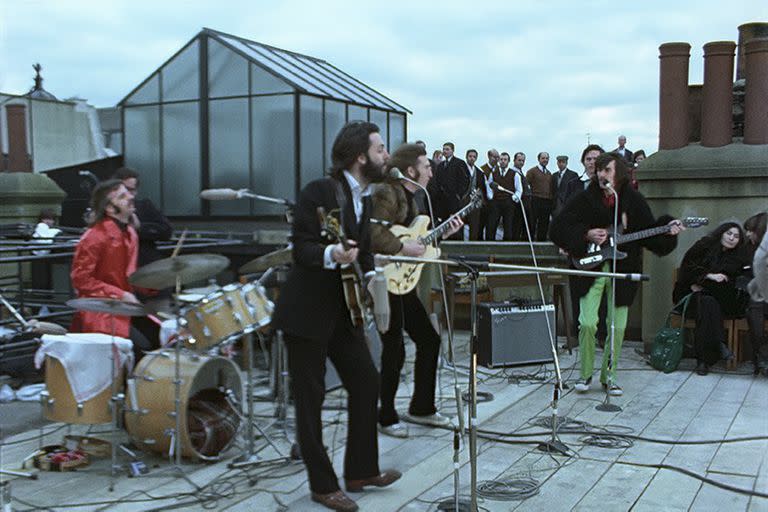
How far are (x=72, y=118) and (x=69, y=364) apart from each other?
25858 mm

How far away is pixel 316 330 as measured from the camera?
4.32 m

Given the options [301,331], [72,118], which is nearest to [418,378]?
[301,331]

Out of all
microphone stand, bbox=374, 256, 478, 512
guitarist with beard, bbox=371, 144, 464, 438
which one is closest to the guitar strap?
microphone stand, bbox=374, 256, 478, 512

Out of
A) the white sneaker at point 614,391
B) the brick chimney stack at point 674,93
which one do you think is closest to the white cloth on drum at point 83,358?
the white sneaker at point 614,391

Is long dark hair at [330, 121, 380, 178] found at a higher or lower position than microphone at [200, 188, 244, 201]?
higher

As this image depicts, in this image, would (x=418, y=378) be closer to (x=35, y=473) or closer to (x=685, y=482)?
(x=685, y=482)

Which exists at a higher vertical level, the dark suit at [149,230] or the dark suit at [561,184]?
the dark suit at [561,184]

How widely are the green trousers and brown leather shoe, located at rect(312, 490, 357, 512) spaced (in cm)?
337

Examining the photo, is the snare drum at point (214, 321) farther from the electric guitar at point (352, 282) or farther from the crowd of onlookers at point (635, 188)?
the crowd of onlookers at point (635, 188)

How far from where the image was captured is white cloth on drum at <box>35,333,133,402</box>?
5.21 metres

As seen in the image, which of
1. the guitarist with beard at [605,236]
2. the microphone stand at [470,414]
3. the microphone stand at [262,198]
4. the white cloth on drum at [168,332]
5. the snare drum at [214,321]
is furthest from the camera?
the guitarist with beard at [605,236]

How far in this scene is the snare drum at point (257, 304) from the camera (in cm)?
552

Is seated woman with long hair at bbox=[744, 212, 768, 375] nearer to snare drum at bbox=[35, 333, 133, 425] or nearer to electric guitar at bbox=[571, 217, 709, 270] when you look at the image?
electric guitar at bbox=[571, 217, 709, 270]

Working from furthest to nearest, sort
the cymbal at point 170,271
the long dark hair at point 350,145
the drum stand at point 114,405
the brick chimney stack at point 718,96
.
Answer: the brick chimney stack at point 718,96, the drum stand at point 114,405, the cymbal at point 170,271, the long dark hair at point 350,145
